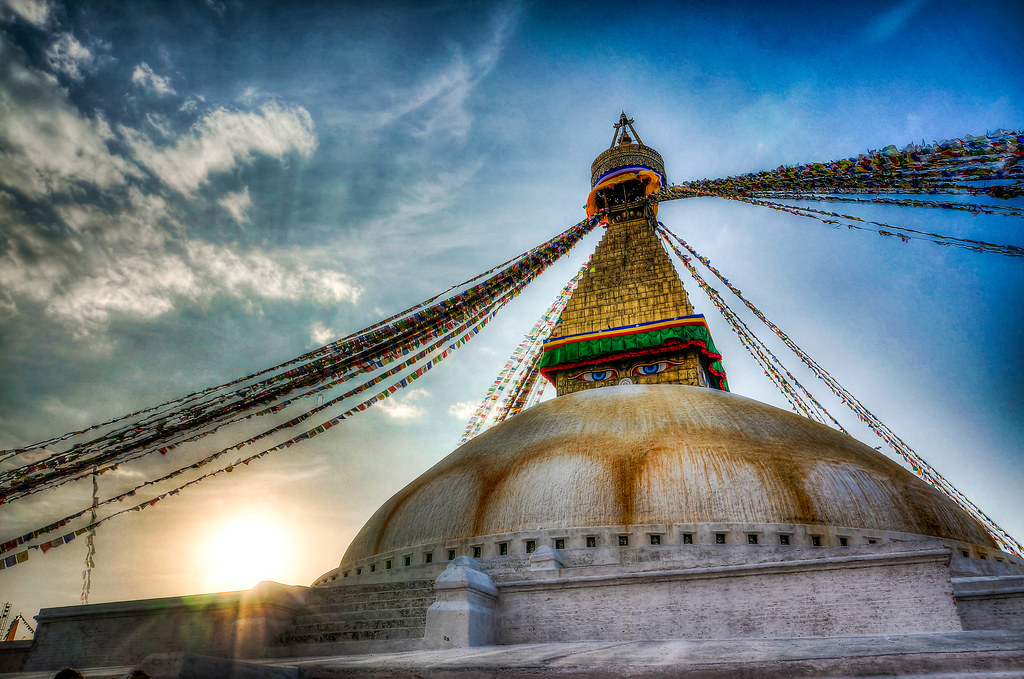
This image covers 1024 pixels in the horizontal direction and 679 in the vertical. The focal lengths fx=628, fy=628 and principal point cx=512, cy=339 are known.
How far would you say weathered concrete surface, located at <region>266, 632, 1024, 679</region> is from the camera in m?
2.96

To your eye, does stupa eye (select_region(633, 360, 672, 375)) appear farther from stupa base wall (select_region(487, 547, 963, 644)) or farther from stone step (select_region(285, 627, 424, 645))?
stone step (select_region(285, 627, 424, 645))

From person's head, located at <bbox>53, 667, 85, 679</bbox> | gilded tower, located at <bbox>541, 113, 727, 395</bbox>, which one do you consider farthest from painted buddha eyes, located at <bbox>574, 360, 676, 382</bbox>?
person's head, located at <bbox>53, 667, 85, 679</bbox>

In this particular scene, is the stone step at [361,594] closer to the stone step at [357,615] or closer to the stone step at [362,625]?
the stone step at [357,615]

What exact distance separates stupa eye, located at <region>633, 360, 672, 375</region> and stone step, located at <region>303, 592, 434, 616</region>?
7933mm

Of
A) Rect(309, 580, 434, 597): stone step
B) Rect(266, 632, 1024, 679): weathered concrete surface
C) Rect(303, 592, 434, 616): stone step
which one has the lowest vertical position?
Rect(266, 632, 1024, 679): weathered concrete surface

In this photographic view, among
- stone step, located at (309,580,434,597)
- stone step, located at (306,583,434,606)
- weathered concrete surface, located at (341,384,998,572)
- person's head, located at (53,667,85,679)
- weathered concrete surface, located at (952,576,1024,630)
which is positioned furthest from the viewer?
weathered concrete surface, located at (341,384,998,572)

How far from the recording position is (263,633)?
8.17m

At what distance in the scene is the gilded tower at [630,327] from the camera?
14.2 metres

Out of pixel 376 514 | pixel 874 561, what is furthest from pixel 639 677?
pixel 376 514

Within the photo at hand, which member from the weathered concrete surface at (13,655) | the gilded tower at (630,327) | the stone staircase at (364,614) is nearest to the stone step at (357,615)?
the stone staircase at (364,614)

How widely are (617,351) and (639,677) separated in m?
11.5

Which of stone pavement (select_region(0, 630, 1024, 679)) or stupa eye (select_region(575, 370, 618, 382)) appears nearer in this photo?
stone pavement (select_region(0, 630, 1024, 679))

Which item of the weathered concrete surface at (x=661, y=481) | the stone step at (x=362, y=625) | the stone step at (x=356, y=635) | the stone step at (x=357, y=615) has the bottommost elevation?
the stone step at (x=356, y=635)

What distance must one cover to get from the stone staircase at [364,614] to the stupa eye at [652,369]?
7641 millimetres
